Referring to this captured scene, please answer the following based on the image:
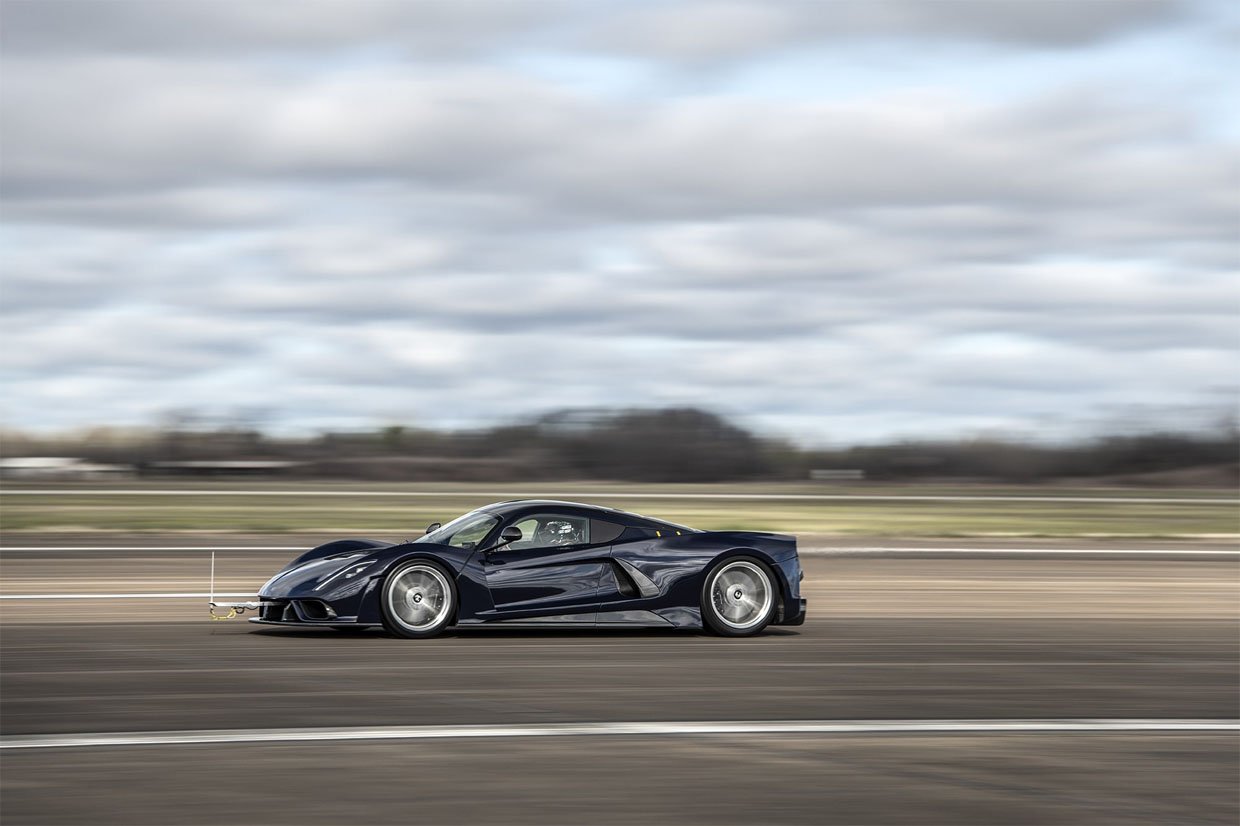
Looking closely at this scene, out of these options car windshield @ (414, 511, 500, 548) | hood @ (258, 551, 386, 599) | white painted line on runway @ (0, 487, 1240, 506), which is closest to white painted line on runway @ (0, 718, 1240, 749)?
hood @ (258, 551, 386, 599)

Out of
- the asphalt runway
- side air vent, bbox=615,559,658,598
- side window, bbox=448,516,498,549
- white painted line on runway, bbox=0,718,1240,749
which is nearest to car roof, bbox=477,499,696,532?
side window, bbox=448,516,498,549

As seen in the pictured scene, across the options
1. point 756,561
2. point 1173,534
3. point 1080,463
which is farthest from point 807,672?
point 1080,463

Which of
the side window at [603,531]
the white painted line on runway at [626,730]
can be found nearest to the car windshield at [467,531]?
the side window at [603,531]

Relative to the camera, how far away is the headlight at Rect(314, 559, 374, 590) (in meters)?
12.1

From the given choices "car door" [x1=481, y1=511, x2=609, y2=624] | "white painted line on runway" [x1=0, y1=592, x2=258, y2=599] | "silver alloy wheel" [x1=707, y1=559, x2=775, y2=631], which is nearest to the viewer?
"car door" [x1=481, y1=511, x2=609, y2=624]

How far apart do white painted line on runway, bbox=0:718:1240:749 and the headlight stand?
438 centimetres

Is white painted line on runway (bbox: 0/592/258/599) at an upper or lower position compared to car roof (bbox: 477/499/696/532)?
lower

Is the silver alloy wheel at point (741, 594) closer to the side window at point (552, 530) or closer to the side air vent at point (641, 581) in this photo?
the side air vent at point (641, 581)

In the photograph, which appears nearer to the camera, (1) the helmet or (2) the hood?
(2) the hood

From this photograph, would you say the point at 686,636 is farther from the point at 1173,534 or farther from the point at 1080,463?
the point at 1080,463

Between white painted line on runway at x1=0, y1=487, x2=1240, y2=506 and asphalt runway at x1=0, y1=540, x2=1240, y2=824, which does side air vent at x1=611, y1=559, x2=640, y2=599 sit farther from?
white painted line on runway at x1=0, y1=487, x2=1240, y2=506

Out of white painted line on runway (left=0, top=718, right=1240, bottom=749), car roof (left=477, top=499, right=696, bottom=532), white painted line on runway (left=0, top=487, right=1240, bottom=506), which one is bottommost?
white painted line on runway (left=0, top=718, right=1240, bottom=749)

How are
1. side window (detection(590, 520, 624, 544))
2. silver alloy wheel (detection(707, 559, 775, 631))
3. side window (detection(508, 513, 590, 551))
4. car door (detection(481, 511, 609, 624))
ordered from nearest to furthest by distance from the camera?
1. car door (detection(481, 511, 609, 624))
2. side window (detection(508, 513, 590, 551))
3. side window (detection(590, 520, 624, 544))
4. silver alloy wheel (detection(707, 559, 775, 631))

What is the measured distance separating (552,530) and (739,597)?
172 centimetres
